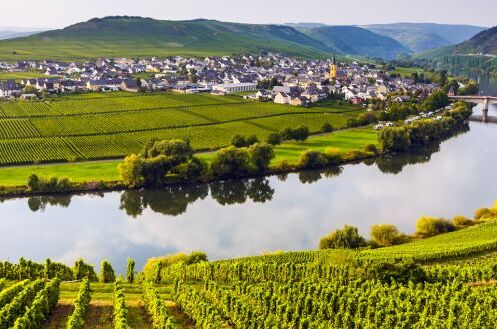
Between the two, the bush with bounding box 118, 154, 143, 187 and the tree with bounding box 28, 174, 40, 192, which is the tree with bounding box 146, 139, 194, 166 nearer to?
the bush with bounding box 118, 154, 143, 187

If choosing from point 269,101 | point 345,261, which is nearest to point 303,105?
point 269,101

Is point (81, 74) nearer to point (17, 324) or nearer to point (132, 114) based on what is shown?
point (132, 114)

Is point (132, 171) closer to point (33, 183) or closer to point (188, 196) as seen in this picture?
point (188, 196)

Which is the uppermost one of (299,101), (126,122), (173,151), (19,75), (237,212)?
(19,75)

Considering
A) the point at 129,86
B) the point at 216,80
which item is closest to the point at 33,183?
the point at 129,86

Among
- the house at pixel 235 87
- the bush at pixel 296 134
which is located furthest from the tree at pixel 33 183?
the house at pixel 235 87

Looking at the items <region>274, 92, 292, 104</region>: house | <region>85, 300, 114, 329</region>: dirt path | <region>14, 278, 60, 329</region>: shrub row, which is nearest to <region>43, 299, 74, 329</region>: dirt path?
<region>14, 278, 60, 329</region>: shrub row

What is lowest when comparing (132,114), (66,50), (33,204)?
(33,204)
